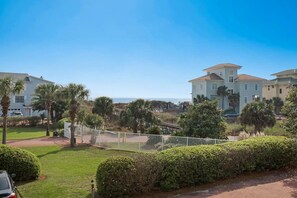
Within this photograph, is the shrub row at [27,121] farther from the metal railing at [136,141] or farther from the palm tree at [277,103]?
the palm tree at [277,103]

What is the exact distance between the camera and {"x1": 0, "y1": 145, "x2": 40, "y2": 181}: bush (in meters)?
12.3

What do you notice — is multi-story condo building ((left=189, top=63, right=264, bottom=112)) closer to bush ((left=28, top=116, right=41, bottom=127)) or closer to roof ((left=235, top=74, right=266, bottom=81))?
roof ((left=235, top=74, right=266, bottom=81))

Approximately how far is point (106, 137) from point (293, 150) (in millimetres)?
15337

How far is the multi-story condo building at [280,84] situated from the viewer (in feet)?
213

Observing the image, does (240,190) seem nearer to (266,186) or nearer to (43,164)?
(266,186)

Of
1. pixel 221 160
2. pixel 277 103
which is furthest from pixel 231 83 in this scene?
pixel 221 160

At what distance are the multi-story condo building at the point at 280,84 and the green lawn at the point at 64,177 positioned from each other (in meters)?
54.6

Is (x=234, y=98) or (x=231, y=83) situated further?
(x=231, y=83)

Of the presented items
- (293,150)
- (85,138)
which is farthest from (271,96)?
(293,150)

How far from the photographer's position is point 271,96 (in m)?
67.8

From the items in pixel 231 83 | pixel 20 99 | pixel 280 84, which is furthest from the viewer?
pixel 280 84

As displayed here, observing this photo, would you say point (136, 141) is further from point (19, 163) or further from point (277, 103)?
point (277, 103)

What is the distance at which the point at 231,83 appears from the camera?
2264 inches

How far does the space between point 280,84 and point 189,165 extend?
62093 mm
